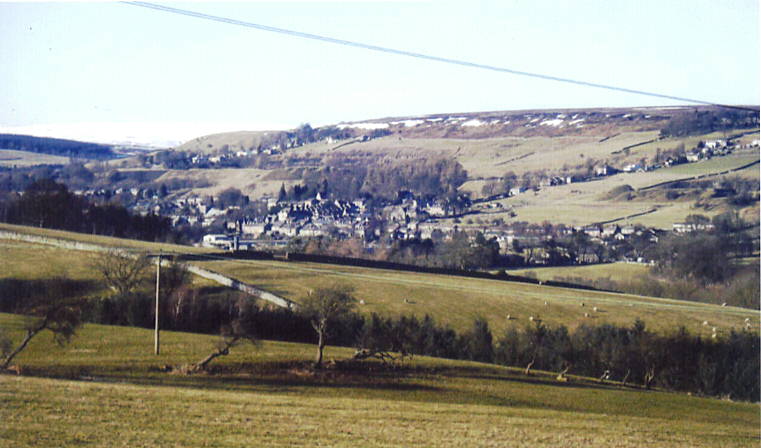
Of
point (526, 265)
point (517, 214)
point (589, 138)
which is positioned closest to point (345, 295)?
point (526, 265)

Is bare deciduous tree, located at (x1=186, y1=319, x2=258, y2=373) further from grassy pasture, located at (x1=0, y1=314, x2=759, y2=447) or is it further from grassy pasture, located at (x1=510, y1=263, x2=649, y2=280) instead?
grassy pasture, located at (x1=510, y1=263, x2=649, y2=280)

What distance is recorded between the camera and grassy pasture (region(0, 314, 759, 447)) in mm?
17484

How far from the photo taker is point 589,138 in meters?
175

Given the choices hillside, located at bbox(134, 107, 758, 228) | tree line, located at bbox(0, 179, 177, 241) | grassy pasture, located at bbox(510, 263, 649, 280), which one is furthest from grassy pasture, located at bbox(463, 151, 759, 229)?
tree line, located at bbox(0, 179, 177, 241)

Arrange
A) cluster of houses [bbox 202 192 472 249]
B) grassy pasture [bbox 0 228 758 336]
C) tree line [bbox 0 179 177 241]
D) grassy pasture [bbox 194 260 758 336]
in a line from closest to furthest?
grassy pasture [bbox 0 228 758 336]
grassy pasture [bbox 194 260 758 336]
tree line [bbox 0 179 177 241]
cluster of houses [bbox 202 192 472 249]

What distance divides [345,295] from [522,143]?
497 ft

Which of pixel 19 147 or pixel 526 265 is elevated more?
pixel 19 147

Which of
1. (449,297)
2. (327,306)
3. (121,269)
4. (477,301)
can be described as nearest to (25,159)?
(121,269)

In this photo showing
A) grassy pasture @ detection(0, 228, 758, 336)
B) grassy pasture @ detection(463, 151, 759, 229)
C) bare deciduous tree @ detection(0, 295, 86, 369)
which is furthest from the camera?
grassy pasture @ detection(463, 151, 759, 229)

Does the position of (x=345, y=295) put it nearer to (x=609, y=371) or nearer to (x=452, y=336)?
(x=452, y=336)

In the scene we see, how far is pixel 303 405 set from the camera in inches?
901

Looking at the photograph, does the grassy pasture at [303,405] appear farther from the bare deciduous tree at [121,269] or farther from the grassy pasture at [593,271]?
the grassy pasture at [593,271]

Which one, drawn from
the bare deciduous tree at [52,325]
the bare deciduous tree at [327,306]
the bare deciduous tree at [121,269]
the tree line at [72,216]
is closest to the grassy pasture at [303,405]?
the bare deciduous tree at [52,325]

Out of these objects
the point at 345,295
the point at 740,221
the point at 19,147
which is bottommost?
the point at 345,295
